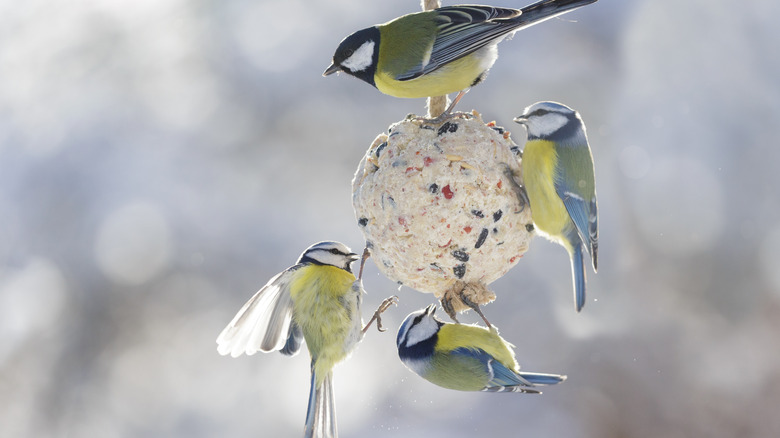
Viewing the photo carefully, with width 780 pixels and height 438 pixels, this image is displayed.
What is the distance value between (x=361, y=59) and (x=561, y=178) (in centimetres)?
79

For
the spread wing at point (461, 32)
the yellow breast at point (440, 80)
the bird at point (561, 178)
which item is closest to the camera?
the spread wing at point (461, 32)

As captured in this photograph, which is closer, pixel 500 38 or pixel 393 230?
pixel 500 38

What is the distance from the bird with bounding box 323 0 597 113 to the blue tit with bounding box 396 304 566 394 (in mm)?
884

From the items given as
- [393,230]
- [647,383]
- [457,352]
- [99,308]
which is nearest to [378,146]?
[393,230]

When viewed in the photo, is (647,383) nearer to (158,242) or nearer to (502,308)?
(502,308)

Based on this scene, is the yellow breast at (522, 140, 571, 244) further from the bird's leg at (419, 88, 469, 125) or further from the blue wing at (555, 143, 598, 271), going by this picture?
the bird's leg at (419, 88, 469, 125)

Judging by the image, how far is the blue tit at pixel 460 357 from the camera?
8.65ft

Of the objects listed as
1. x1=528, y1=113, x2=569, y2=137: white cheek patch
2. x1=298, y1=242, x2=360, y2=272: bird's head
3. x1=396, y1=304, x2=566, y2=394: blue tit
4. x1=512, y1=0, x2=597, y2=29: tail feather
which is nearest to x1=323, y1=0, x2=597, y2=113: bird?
x1=512, y1=0, x2=597, y2=29: tail feather

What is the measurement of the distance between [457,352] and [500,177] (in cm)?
71

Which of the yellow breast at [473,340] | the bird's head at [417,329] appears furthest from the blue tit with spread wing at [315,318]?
the yellow breast at [473,340]

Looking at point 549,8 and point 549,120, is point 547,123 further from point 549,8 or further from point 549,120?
point 549,8

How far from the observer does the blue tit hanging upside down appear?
2736mm

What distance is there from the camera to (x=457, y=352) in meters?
2.68

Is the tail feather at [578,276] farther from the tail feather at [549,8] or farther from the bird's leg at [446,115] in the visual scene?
the tail feather at [549,8]
